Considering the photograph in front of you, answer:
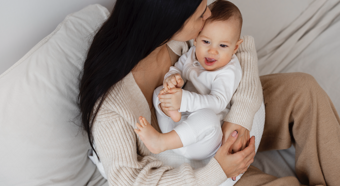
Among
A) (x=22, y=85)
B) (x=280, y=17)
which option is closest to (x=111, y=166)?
(x=22, y=85)

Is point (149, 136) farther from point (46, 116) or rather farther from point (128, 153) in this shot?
point (46, 116)

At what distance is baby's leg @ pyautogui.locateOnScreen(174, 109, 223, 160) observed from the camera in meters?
0.85

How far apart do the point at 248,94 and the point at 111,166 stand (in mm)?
618

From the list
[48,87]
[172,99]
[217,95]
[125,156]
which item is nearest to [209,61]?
[217,95]

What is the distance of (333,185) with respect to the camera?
3.50ft

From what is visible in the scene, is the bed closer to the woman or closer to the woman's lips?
the woman

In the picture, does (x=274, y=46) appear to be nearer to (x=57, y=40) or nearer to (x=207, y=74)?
(x=207, y=74)

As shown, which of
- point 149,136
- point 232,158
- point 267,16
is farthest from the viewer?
point 267,16

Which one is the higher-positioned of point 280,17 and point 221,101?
point 280,17

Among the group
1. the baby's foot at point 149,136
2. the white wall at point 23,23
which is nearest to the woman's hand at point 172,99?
the baby's foot at point 149,136

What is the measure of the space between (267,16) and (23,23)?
1.43 metres

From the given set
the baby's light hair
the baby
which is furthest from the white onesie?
the baby's light hair

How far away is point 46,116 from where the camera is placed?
2.90ft

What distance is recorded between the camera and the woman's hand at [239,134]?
0.99 metres
